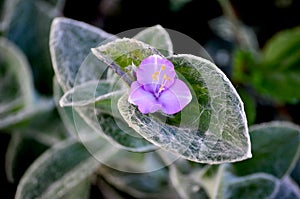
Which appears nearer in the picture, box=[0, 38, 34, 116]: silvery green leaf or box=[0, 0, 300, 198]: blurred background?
box=[0, 38, 34, 116]: silvery green leaf

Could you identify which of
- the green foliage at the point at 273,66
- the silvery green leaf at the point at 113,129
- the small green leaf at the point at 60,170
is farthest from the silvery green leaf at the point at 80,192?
the green foliage at the point at 273,66

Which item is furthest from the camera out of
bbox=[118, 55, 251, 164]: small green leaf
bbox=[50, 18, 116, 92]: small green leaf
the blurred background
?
the blurred background

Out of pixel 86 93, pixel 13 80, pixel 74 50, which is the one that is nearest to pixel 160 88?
pixel 86 93

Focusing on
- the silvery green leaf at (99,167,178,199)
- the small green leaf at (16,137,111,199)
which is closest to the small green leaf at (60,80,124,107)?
the small green leaf at (16,137,111,199)

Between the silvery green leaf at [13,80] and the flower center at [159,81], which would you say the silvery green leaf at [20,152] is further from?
the flower center at [159,81]

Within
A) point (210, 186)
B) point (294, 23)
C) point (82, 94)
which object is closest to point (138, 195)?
point (210, 186)

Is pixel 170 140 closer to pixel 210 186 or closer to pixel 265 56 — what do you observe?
pixel 210 186

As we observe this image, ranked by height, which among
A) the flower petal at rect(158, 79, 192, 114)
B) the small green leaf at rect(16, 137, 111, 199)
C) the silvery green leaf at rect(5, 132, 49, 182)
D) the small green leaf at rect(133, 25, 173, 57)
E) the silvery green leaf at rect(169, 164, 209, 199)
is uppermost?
the flower petal at rect(158, 79, 192, 114)

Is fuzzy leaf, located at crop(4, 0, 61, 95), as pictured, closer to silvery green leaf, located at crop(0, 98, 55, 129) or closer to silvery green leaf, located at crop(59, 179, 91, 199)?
silvery green leaf, located at crop(0, 98, 55, 129)
